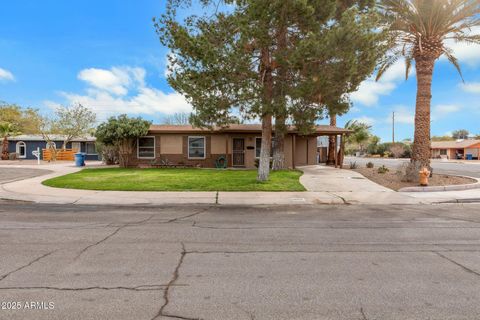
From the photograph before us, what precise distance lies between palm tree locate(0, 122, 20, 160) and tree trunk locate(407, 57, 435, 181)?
128 ft

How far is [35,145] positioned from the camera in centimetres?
4022

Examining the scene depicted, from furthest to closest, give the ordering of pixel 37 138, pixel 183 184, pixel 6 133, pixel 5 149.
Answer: pixel 37 138 → pixel 5 149 → pixel 6 133 → pixel 183 184

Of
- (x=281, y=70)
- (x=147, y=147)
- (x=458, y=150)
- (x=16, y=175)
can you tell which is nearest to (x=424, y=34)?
(x=281, y=70)

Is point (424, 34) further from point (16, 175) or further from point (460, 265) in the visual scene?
point (16, 175)

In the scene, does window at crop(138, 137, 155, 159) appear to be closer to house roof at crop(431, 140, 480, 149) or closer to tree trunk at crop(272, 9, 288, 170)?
tree trunk at crop(272, 9, 288, 170)

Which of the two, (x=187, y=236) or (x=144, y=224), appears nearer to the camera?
(x=187, y=236)

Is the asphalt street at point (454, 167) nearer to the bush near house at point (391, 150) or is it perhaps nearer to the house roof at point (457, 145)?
the bush near house at point (391, 150)

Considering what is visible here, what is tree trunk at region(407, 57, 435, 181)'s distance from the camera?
16.1 meters

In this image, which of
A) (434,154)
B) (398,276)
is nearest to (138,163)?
(398,276)

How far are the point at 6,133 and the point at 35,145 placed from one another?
471 centimetres

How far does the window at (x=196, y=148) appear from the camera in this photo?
2431 centimetres

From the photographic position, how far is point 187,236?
6488 millimetres

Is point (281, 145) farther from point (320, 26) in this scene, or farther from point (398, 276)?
point (398, 276)

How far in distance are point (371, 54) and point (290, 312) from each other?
38.1 ft
